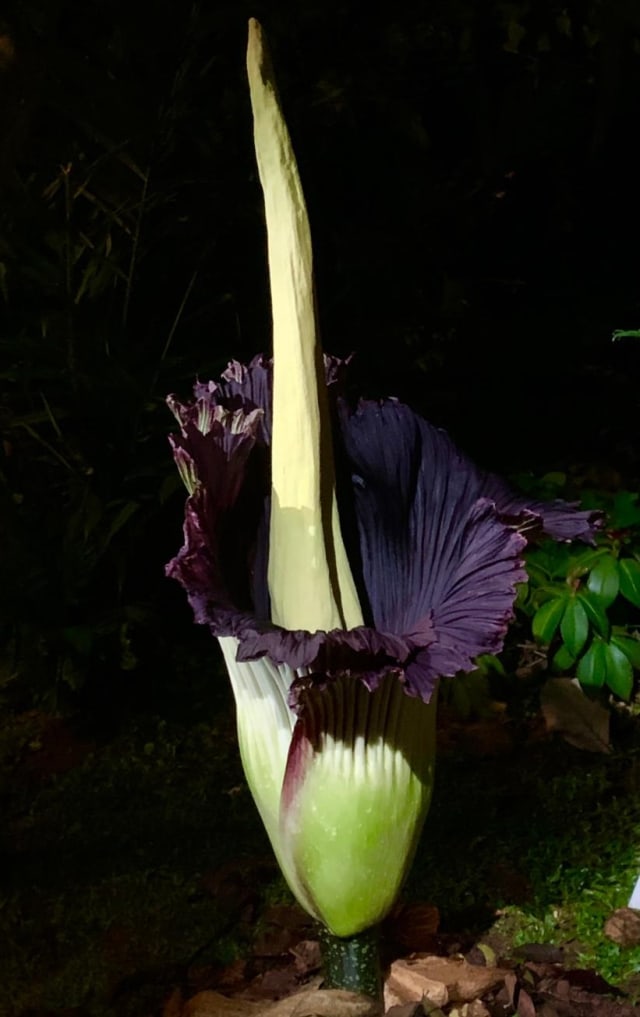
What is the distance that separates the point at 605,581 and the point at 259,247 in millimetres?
896

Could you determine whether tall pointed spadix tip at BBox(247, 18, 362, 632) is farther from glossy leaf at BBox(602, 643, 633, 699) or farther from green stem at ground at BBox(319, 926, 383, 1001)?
glossy leaf at BBox(602, 643, 633, 699)

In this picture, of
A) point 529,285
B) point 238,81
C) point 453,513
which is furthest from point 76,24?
point 453,513

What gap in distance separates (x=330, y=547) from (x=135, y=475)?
856 mm

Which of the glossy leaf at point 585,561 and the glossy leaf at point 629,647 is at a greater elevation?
the glossy leaf at point 585,561

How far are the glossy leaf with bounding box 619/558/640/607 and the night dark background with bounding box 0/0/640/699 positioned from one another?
27.2 inches

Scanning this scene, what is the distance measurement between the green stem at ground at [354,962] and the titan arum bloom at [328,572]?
1 cm

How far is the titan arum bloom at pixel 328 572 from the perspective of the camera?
28.7 inches

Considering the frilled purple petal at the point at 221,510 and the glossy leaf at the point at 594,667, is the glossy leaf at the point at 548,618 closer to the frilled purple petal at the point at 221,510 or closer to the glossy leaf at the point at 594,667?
the glossy leaf at the point at 594,667

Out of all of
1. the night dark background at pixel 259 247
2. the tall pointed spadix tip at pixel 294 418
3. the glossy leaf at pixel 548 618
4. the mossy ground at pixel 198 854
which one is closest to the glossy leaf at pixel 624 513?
the glossy leaf at pixel 548 618

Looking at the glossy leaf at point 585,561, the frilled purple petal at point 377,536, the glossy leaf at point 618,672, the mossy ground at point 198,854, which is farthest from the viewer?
the glossy leaf at point 585,561

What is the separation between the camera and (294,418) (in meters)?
0.80

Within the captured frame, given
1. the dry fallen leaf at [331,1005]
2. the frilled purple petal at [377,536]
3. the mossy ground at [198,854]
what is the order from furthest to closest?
the mossy ground at [198,854]
the dry fallen leaf at [331,1005]
the frilled purple petal at [377,536]

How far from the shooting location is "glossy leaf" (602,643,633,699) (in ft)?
5.04

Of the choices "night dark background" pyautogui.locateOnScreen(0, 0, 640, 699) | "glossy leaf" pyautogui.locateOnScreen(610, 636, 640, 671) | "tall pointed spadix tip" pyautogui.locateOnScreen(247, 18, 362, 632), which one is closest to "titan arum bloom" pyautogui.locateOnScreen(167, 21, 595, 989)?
"tall pointed spadix tip" pyautogui.locateOnScreen(247, 18, 362, 632)
